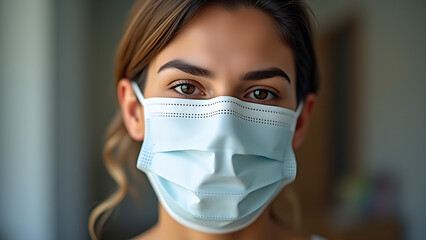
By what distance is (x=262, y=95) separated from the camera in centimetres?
120

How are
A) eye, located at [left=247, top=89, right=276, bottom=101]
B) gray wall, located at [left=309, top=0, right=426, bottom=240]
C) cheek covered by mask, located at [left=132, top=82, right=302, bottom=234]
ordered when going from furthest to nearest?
gray wall, located at [left=309, top=0, right=426, bottom=240] → eye, located at [left=247, top=89, right=276, bottom=101] → cheek covered by mask, located at [left=132, top=82, right=302, bottom=234]

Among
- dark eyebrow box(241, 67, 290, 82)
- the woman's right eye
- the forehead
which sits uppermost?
the forehead

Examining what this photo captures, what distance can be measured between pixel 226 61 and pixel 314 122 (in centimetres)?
397

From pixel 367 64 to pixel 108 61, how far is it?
3289 mm

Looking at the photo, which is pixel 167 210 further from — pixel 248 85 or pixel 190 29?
pixel 190 29

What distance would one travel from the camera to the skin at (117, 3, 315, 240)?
1104mm

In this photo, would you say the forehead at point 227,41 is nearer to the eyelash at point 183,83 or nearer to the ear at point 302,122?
the eyelash at point 183,83

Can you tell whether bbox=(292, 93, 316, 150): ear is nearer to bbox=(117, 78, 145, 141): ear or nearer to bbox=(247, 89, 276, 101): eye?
bbox=(247, 89, 276, 101): eye

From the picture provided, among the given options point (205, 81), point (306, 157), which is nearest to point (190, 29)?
point (205, 81)

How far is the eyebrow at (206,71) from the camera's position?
111cm

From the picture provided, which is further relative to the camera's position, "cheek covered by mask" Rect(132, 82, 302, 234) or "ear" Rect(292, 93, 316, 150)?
"ear" Rect(292, 93, 316, 150)

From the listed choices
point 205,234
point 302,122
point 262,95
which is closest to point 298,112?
point 302,122

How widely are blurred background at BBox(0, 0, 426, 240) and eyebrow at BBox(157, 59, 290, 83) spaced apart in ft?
6.80

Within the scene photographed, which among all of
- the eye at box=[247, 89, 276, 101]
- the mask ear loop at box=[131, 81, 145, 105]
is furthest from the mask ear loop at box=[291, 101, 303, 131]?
the mask ear loop at box=[131, 81, 145, 105]
